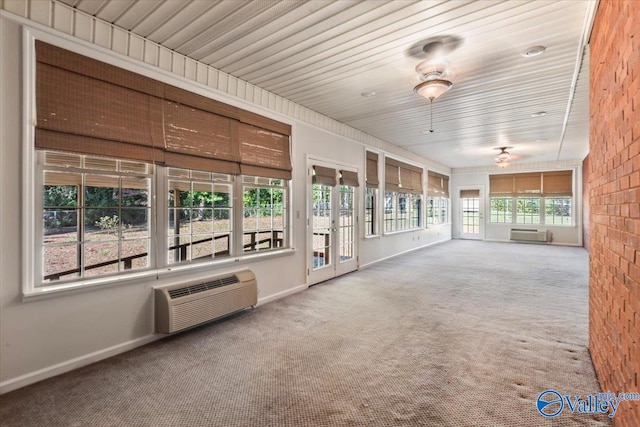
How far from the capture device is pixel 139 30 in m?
2.91

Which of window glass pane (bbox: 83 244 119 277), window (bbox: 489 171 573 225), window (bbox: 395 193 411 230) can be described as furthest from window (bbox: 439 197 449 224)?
window glass pane (bbox: 83 244 119 277)

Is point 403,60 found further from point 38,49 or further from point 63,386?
point 63,386

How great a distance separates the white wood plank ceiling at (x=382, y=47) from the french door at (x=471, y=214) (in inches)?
277

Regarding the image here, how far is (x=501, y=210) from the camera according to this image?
11.8 m

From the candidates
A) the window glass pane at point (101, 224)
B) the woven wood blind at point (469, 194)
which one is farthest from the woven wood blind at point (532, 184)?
the window glass pane at point (101, 224)

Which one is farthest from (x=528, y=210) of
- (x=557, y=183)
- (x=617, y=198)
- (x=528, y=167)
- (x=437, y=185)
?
(x=617, y=198)

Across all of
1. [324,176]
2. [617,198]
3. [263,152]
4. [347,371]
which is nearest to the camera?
[617,198]

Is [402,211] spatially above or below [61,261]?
above

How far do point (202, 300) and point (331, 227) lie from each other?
2.90 metres

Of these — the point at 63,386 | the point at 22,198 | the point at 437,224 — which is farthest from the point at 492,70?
the point at 437,224

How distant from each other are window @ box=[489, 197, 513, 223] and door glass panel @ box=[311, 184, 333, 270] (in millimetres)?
8918

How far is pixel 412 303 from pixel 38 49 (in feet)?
15.2

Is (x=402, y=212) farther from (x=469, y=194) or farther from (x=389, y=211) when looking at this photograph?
(x=469, y=194)

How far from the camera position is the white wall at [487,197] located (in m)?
10.4
